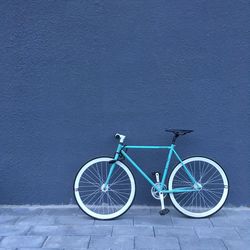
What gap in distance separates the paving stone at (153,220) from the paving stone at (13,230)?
133 cm

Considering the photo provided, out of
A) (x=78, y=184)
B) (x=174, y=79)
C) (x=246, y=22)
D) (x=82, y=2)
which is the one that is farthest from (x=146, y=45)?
(x=78, y=184)

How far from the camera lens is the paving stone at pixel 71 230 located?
4.21 meters

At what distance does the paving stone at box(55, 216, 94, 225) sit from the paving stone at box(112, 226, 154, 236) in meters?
0.40

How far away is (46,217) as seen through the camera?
470cm

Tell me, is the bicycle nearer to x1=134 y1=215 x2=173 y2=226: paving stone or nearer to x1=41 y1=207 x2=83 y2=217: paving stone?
x1=41 y1=207 x2=83 y2=217: paving stone

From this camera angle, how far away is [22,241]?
4012 mm

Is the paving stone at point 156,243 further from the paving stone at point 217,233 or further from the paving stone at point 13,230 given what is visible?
the paving stone at point 13,230

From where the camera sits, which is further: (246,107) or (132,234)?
(246,107)

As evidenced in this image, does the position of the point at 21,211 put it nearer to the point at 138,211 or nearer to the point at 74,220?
the point at 74,220

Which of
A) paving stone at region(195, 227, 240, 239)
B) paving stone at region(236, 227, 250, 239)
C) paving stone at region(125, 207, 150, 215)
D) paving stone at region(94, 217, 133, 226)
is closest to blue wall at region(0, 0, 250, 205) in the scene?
paving stone at region(125, 207, 150, 215)

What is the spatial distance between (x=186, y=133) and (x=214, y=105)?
1.82 feet

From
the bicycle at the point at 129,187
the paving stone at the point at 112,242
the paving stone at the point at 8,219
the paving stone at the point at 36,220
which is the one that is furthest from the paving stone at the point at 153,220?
the paving stone at the point at 8,219

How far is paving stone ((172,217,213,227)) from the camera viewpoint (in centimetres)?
447

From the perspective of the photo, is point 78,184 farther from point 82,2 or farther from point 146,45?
point 82,2
